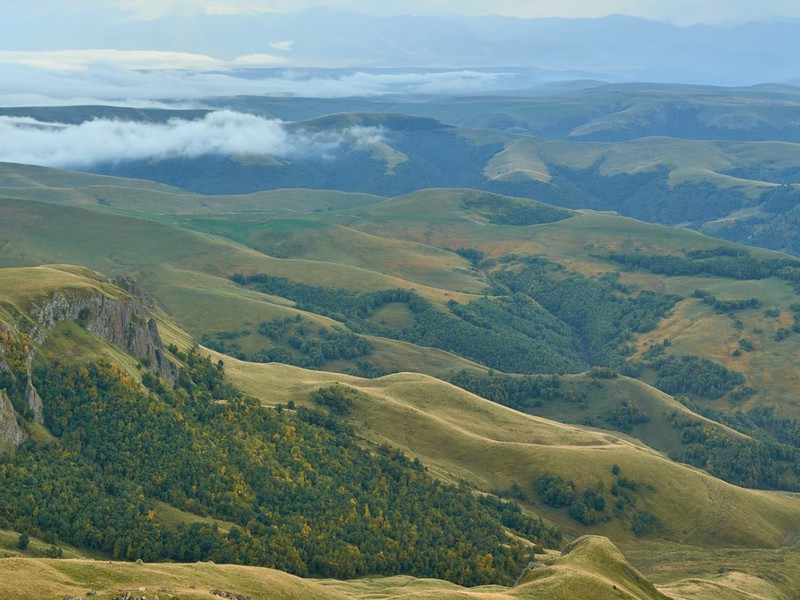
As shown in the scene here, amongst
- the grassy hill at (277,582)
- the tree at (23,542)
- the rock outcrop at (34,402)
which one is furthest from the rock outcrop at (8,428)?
the grassy hill at (277,582)

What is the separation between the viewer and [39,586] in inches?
3957

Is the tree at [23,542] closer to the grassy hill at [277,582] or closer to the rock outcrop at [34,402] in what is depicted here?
the grassy hill at [277,582]

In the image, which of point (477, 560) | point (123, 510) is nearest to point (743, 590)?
point (477, 560)

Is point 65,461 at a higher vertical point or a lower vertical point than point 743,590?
higher

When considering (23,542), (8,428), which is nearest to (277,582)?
(23,542)

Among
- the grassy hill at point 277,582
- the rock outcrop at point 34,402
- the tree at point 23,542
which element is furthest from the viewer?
the rock outcrop at point 34,402

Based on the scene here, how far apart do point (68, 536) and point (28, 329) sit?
195 feet

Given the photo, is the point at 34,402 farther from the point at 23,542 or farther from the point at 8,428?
the point at 23,542

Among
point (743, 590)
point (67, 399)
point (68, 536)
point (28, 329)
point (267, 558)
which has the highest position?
point (28, 329)

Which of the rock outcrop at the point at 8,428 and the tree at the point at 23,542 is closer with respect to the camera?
the tree at the point at 23,542

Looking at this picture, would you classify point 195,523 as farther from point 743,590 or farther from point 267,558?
point 743,590

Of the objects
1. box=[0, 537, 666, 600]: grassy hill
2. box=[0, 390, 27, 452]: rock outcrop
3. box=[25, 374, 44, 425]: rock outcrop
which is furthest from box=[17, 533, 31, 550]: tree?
box=[25, 374, 44, 425]: rock outcrop

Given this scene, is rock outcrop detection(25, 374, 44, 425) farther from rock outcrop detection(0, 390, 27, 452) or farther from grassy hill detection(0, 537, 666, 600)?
grassy hill detection(0, 537, 666, 600)

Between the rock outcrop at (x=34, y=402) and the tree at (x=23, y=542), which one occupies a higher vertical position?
the rock outcrop at (x=34, y=402)
